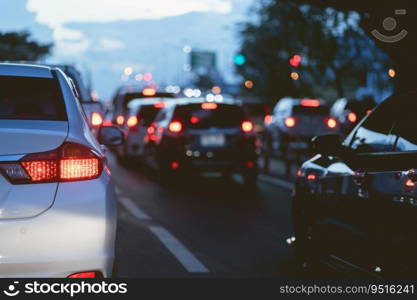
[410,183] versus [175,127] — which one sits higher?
[410,183]

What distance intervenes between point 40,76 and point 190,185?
13174mm

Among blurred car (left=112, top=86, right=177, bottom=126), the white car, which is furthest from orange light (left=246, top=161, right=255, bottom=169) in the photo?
the white car

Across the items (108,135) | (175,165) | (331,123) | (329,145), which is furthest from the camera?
(331,123)

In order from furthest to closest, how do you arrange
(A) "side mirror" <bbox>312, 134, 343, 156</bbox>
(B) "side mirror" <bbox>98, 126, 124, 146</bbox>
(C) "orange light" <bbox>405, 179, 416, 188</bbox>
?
(B) "side mirror" <bbox>98, 126, 124, 146</bbox> < (A) "side mirror" <bbox>312, 134, 343, 156</bbox> < (C) "orange light" <bbox>405, 179, 416, 188</bbox>

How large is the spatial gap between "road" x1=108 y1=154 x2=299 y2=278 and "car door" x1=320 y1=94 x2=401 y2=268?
4.63 ft

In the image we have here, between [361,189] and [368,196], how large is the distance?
169mm

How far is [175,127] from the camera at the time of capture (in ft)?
60.8

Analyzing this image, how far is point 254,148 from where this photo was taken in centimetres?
1853

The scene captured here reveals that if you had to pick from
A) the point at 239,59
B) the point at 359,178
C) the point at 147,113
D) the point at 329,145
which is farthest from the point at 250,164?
the point at 239,59

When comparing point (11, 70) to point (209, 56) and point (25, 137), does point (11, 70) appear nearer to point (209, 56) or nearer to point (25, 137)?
point (25, 137)

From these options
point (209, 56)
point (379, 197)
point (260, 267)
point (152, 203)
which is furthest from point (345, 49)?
point (209, 56)

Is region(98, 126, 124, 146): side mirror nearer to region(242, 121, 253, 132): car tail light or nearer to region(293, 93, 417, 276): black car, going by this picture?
region(293, 93, 417, 276): black car

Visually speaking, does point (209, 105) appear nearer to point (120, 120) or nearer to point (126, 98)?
point (120, 120)

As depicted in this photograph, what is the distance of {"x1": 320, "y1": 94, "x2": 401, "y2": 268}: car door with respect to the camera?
6.14 m
